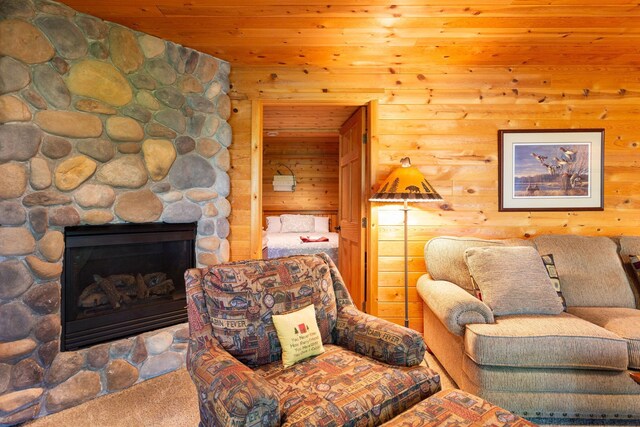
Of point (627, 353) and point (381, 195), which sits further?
point (381, 195)

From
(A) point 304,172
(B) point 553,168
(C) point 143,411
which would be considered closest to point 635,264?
(B) point 553,168

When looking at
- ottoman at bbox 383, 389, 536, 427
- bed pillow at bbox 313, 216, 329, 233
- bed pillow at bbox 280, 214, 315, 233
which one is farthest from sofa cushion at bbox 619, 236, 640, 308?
bed pillow at bbox 280, 214, 315, 233

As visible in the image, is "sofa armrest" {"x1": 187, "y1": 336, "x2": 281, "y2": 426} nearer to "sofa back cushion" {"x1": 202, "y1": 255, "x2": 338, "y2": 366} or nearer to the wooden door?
"sofa back cushion" {"x1": 202, "y1": 255, "x2": 338, "y2": 366}

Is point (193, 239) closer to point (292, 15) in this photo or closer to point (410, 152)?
point (292, 15)

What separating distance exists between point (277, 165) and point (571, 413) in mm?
5656

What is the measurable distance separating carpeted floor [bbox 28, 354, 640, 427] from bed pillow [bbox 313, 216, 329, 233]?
414 cm

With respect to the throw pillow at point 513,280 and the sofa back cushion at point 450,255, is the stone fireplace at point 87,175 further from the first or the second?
the throw pillow at point 513,280

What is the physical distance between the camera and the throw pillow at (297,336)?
158 cm

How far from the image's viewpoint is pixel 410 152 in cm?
301

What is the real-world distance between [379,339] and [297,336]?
15.6 inches

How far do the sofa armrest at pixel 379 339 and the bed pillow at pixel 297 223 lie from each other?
437cm

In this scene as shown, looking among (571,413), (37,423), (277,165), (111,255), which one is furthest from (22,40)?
(277,165)

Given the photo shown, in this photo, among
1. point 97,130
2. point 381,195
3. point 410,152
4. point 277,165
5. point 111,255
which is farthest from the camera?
point 277,165

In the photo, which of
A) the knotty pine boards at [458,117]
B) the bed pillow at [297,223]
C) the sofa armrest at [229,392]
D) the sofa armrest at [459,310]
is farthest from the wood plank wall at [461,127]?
the bed pillow at [297,223]
